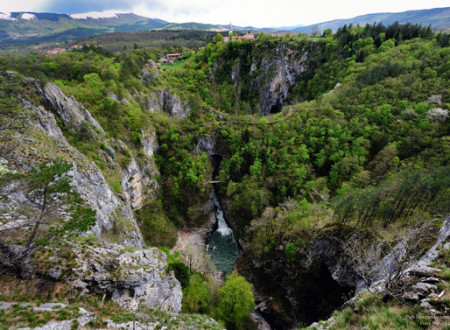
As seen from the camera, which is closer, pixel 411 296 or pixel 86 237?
pixel 411 296

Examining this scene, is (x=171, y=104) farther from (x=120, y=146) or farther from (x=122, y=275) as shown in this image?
(x=122, y=275)

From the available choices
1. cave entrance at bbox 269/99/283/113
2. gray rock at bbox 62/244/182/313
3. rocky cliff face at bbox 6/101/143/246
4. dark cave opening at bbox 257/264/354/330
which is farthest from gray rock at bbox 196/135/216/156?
cave entrance at bbox 269/99/283/113

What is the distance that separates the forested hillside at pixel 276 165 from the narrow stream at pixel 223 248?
7.93 feet

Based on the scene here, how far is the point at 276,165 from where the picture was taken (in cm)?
4675

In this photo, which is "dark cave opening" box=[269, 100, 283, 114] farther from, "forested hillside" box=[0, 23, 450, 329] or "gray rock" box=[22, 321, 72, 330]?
"gray rock" box=[22, 321, 72, 330]

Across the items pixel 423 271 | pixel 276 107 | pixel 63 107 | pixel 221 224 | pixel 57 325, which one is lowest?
pixel 221 224

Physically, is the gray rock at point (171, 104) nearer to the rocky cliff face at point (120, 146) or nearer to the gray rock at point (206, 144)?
the gray rock at point (206, 144)

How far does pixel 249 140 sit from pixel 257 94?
4290 centimetres

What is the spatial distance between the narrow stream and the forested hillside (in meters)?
2.42

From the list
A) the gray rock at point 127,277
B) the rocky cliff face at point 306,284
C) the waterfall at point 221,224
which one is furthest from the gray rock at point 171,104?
the gray rock at point 127,277

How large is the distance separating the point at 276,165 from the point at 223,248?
2212cm

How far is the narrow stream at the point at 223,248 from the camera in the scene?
39688 millimetres

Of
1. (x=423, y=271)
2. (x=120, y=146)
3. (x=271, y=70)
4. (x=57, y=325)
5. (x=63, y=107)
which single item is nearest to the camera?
(x=57, y=325)

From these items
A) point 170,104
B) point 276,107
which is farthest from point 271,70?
point 170,104
